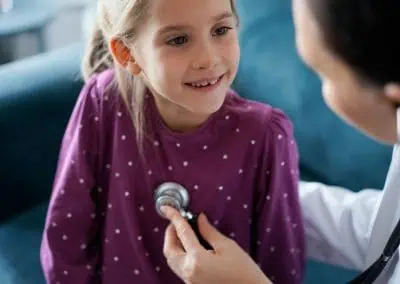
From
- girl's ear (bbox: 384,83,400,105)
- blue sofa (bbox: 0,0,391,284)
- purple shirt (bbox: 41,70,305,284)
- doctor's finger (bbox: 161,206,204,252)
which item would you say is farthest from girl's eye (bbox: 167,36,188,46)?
blue sofa (bbox: 0,0,391,284)

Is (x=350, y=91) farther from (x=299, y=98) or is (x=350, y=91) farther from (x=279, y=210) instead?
(x=299, y=98)

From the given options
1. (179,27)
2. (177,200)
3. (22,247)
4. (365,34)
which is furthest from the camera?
(22,247)

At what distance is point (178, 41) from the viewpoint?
32.7 inches

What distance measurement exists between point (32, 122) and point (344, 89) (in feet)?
2.68

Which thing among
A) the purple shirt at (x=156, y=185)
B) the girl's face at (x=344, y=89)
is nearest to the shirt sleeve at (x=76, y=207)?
the purple shirt at (x=156, y=185)

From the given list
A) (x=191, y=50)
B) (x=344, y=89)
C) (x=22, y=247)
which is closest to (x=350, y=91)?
(x=344, y=89)

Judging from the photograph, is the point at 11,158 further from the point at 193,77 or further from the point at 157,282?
the point at 193,77

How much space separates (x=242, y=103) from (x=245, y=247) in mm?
232

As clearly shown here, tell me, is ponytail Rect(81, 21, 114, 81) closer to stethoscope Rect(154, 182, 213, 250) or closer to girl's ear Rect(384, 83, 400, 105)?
stethoscope Rect(154, 182, 213, 250)

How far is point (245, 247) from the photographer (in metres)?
1.00

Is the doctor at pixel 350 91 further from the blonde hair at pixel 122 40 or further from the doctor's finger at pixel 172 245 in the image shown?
the blonde hair at pixel 122 40

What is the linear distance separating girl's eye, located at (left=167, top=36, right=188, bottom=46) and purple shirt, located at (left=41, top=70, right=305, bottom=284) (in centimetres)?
14

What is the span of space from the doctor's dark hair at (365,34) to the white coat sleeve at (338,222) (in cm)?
48

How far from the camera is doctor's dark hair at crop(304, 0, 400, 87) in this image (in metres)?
0.50
